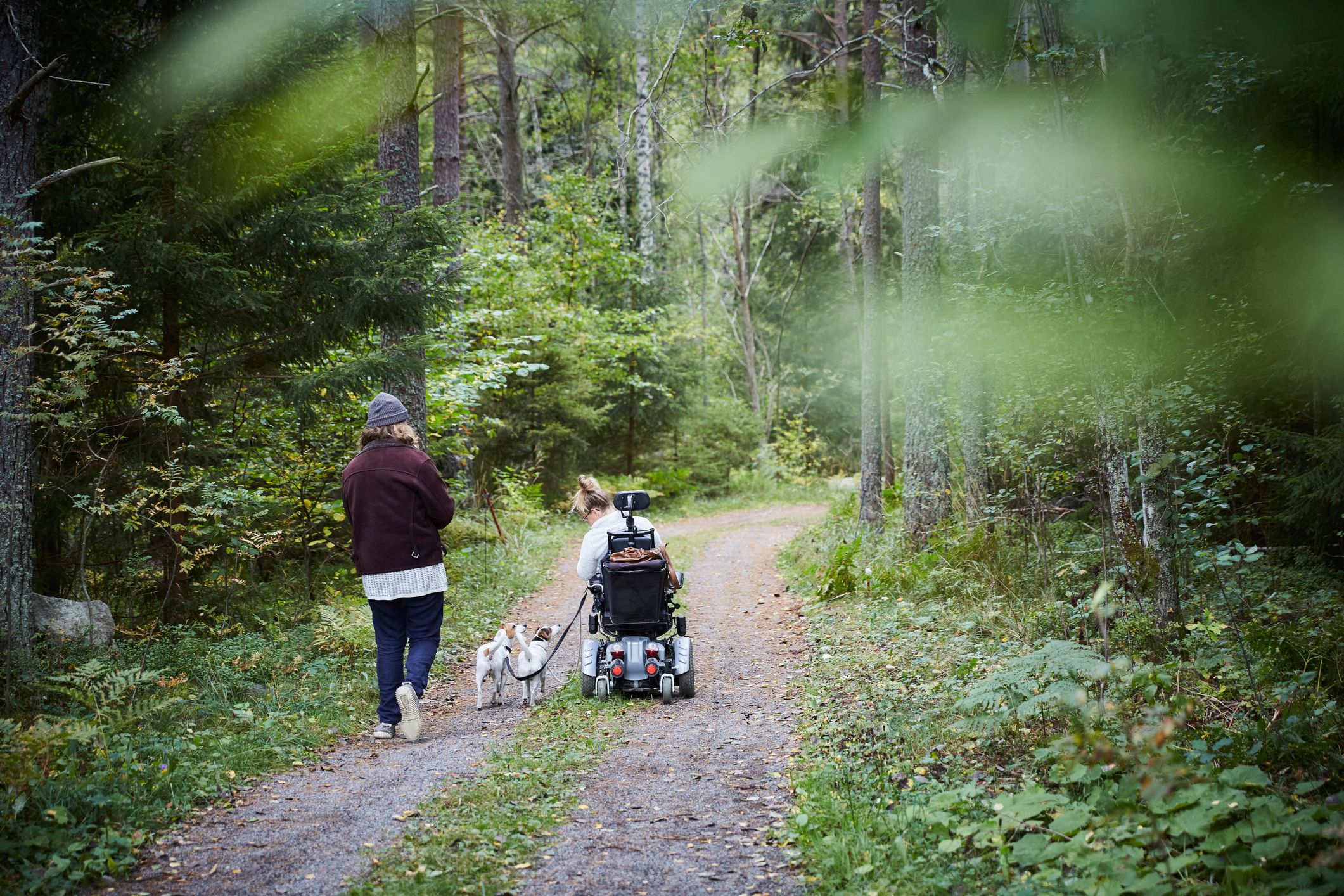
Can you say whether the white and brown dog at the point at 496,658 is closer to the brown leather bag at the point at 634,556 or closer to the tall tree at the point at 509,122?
the brown leather bag at the point at 634,556

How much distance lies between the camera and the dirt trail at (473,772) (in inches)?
139

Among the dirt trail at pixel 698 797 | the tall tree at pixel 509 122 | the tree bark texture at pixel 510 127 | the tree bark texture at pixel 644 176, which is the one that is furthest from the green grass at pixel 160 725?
the tree bark texture at pixel 644 176

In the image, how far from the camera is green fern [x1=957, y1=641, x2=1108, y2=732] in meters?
4.48

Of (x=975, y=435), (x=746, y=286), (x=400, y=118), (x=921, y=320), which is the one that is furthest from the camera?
(x=746, y=286)

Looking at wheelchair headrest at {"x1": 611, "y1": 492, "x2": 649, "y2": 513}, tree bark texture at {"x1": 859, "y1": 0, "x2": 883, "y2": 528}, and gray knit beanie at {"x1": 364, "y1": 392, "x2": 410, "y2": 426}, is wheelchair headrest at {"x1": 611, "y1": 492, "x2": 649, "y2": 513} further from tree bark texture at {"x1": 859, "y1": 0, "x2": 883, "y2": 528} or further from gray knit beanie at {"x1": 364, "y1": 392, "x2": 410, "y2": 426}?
tree bark texture at {"x1": 859, "y1": 0, "x2": 883, "y2": 528}

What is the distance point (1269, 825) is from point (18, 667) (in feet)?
21.8

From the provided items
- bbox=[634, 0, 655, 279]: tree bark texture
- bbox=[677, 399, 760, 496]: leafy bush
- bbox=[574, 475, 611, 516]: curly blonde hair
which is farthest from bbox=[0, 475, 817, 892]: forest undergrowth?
bbox=[677, 399, 760, 496]: leafy bush

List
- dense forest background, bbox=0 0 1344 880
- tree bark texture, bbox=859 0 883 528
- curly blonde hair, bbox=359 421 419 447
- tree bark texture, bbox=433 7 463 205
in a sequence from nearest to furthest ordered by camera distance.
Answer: dense forest background, bbox=0 0 1344 880, curly blonde hair, bbox=359 421 419 447, tree bark texture, bbox=859 0 883 528, tree bark texture, bbox=433 7 463 205

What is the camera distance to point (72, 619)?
6238 millimetres

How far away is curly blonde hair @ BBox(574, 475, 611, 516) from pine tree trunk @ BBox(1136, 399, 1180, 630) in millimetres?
3926

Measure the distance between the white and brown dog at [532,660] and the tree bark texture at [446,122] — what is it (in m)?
10.8

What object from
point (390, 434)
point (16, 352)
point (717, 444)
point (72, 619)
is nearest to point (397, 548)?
point (390, 434)

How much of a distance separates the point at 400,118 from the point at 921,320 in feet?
21.9

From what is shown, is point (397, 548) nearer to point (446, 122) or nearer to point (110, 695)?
point (110, 695)
